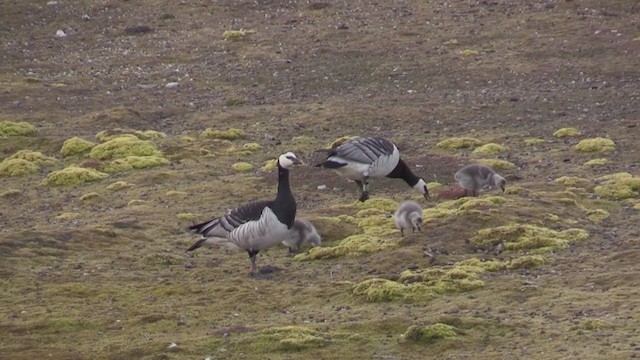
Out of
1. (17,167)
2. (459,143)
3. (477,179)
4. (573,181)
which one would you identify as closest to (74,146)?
(17,167)

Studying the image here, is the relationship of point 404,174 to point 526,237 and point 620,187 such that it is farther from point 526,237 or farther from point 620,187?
point 526,237

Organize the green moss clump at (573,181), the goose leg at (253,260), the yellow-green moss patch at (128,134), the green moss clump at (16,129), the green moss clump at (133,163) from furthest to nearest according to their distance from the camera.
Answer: the green moss clump at (16,129)
the yellow-green moss patch at (128,134)
the green moss clump at (133,163)
the green moss clump at (573,181)
the goose leg at (253,260)

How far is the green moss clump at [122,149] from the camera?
3928cm

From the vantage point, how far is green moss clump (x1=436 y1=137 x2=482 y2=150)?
38031 mm

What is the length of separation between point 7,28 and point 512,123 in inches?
1235

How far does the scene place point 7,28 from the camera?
203 ft

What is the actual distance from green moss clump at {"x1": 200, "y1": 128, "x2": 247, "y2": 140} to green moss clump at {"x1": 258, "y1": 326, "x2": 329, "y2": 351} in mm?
23128

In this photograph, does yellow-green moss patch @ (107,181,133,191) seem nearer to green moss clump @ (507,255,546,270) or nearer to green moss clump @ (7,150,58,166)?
green moss clump @ (7,150,58,166)

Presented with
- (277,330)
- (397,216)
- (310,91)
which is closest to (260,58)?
(310,91)

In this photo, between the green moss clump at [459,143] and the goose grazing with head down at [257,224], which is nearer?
the goose grazing with head down at [257,224]

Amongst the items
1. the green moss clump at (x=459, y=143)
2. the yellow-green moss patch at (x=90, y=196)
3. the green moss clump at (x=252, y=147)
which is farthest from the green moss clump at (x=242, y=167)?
the green moss clump at (x=459, y=143)

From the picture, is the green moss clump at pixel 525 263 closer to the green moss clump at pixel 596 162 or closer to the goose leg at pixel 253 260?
the goose leg at pixel 253 260

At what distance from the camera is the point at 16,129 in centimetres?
4338

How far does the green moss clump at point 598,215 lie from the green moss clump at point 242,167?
41.9ft
